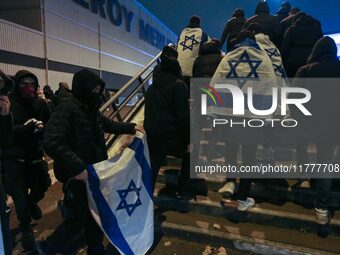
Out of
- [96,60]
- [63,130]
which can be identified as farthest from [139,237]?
[96,60]

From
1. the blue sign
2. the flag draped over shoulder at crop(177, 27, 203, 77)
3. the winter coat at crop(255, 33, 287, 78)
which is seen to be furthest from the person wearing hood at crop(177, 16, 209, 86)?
the blue sign

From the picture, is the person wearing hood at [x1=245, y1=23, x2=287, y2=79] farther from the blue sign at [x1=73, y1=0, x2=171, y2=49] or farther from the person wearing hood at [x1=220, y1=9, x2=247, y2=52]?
the blue sign at [x1=73, y1=0, x2=171, y2=49]

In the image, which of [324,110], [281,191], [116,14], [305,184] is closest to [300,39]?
[324,110]

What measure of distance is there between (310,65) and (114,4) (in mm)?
19555

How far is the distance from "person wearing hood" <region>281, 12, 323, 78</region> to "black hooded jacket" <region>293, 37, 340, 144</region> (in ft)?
3.33

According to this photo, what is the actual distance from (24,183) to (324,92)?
11.4 feet

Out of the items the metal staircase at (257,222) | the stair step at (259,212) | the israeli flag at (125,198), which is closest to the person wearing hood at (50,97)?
the metal staircase at (257,222)

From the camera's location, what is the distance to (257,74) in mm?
3008

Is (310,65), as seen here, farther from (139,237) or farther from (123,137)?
(123,137)

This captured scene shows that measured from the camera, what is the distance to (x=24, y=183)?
3.02 m

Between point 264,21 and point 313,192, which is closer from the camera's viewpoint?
point 313,192

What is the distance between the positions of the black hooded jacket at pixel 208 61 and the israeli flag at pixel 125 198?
6.26 ft

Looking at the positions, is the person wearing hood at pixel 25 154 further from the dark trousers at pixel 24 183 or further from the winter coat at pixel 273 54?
the winter coat at pixel 273 54

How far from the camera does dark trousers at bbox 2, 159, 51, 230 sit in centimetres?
291
